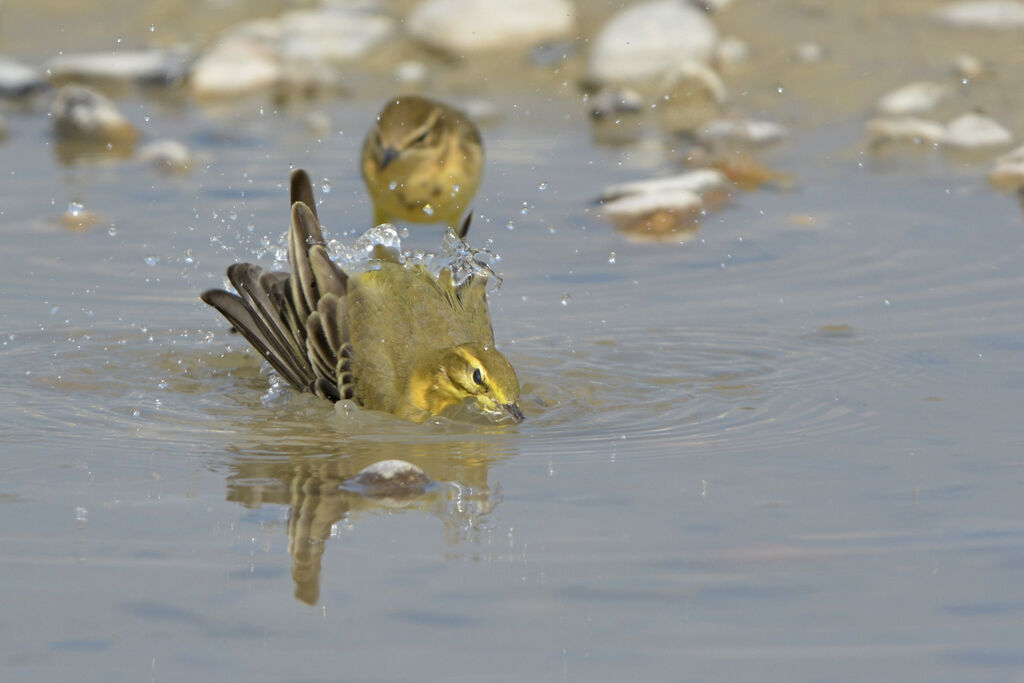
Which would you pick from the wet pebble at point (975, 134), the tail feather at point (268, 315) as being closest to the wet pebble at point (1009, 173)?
the wet pebble at point (975, 134)

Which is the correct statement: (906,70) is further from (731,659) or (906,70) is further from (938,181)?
(731,659)

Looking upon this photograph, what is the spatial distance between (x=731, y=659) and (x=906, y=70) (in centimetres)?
894

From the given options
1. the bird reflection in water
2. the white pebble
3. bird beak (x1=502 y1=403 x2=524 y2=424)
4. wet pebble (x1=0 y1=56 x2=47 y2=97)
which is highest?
wet pebble (x1=0 y1=56 x2=47 y2=97)

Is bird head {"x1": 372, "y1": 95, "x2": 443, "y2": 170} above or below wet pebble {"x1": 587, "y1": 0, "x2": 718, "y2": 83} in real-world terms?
below

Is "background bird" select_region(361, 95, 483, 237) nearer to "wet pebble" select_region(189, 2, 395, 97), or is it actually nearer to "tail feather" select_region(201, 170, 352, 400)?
"tail feather" select_region(201, 170, 352, 400)

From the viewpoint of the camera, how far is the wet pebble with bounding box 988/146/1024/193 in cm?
940

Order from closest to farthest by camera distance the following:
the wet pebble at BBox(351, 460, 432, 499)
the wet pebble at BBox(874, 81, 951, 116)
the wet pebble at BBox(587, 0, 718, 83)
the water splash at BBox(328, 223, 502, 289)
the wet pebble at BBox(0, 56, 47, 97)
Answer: the wet pebble at BBox(351, 460, 432, 499) → the water splash at BBox(328, 223, 502, 289) → the wet pebble at BBox(874, 81, 951, 116) → the wet pebble at BBox(587, 0, 718, 83) → the wet pebble at BBox(0, 56, 47, 97)

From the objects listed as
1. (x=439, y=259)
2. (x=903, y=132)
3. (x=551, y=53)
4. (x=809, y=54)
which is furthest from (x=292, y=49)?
(x=439, y=259)

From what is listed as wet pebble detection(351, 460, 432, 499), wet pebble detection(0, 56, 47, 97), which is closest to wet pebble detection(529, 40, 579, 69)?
wet pebble detection(0, 56, 47, 97)

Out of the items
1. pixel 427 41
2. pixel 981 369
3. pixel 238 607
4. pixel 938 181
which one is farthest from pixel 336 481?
pixel 427 41

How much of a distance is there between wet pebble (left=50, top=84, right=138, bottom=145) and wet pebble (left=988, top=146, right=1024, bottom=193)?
5806mm

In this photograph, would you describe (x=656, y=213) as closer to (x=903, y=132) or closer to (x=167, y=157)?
(x=903, y=132)

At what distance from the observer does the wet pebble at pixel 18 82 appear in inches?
495

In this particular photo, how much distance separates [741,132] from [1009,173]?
6.89 feet
